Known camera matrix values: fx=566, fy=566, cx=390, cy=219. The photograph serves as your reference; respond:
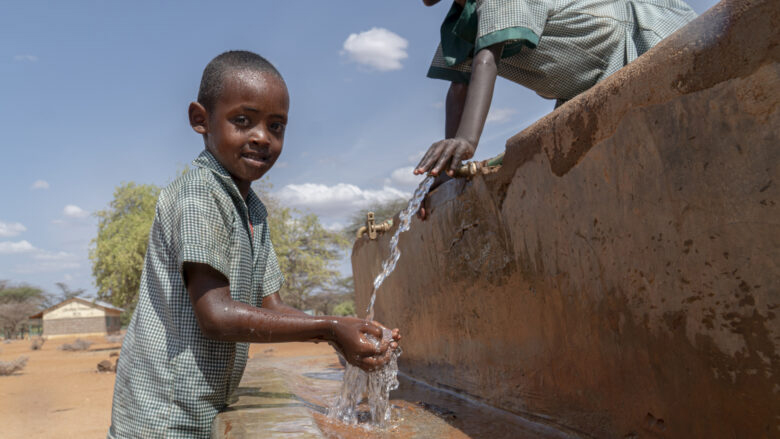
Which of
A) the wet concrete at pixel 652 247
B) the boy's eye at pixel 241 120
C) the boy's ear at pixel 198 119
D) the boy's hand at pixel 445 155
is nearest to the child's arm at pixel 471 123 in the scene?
the boy's hand at pixel 445 155

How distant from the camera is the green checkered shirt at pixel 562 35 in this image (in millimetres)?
2070

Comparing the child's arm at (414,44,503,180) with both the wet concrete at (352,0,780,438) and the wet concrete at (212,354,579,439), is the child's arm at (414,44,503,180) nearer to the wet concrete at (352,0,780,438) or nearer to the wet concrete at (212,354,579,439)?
the wet concrete at (352,0,780,438)

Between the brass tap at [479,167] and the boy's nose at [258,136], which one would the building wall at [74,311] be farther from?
the boy's nose at [258,136]

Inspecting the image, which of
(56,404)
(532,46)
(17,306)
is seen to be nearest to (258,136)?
(532,46)

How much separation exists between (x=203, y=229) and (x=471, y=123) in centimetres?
101

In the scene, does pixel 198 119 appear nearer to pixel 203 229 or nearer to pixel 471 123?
pixel 203 229

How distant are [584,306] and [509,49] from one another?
117 cm

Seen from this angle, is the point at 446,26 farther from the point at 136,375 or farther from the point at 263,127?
the point at 136,375

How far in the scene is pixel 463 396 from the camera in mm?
2303

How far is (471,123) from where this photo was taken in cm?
196

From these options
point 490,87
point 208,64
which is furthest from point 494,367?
point 208,64

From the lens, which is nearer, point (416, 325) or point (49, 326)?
point (416, 325)

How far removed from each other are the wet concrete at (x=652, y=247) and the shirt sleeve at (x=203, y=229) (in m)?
0.87

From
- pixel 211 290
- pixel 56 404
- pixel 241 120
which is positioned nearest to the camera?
pixel 211 290
